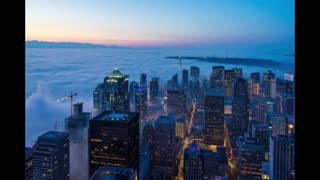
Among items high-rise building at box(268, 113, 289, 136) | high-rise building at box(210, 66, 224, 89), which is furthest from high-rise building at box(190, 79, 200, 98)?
high-rise building at box(268, 113, 289, 136)

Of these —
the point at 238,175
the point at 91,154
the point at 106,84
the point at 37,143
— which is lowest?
the point at 238,175

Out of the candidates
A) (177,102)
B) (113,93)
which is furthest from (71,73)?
(177,102)

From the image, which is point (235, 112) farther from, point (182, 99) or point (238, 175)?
point (238, 175)

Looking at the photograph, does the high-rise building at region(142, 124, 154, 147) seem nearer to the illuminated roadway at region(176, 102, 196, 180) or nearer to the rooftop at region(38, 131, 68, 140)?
the illuminated roadway at region(176, 102, 196, 180)

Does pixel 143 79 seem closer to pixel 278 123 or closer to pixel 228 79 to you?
pixel 228 79

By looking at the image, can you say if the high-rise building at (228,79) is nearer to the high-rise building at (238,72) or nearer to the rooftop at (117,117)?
the high-rise building at (238,72)
